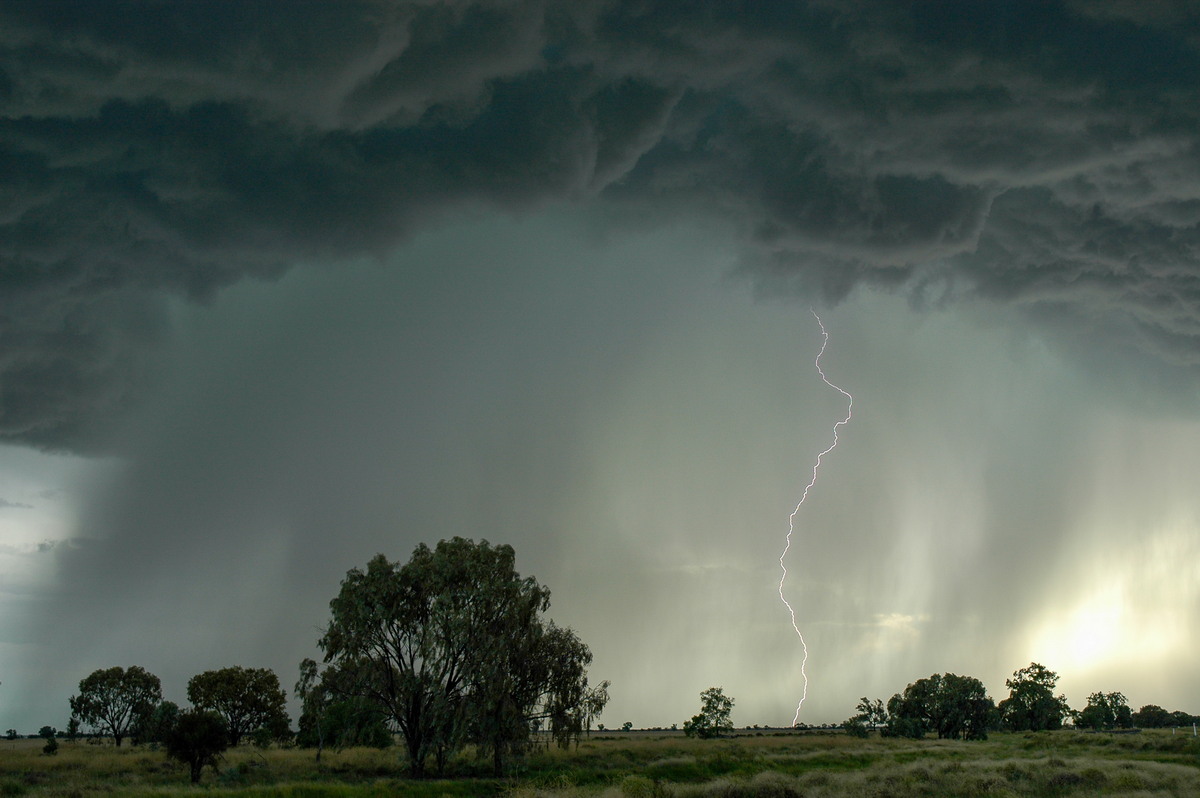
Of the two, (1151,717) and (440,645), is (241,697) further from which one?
(1151,717)

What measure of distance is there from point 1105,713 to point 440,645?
177 meters

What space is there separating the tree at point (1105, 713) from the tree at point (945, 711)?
47418 millimetres

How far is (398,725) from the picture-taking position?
159ft

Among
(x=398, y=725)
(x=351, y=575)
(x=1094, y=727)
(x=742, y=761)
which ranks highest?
(x=351, y=575)

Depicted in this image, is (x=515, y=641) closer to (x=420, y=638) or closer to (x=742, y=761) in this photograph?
(x=420, y=638)

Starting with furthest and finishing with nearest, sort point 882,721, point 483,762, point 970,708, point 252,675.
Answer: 1. point 882,721
2. point 970,708
3. point 252,675
4. point 483,762

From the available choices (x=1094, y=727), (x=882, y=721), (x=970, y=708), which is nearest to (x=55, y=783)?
(x=970, y=708)

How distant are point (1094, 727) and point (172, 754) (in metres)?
172

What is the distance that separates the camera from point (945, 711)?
123562 mm

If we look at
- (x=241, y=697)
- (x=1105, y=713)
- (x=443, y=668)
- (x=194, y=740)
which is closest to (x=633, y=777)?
(x=443, y=668)

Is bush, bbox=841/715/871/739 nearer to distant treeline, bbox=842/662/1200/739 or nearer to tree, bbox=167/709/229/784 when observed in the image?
distant treeline, bbox=842/662/1200/739

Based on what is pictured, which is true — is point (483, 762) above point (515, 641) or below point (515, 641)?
below

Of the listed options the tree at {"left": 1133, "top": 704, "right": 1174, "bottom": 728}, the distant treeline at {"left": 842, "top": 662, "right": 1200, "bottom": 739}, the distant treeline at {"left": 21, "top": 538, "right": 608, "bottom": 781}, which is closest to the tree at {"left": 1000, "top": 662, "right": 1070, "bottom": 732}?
the distant treeline at {"left": 842, "top": 662, "right": 1200, "bottom": 739}

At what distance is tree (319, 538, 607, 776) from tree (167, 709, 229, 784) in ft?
24.7
